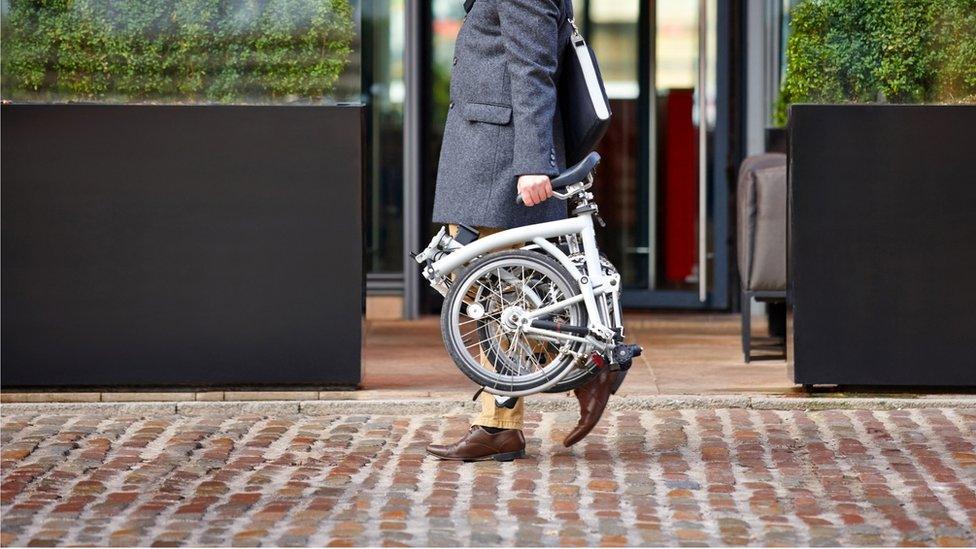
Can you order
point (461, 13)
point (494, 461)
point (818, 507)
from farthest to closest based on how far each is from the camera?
point (461, 13) → point (494, 461) → point (818, 507)

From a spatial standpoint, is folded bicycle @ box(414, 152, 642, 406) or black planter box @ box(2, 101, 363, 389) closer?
folded bicycle @ box(414, 152, 642, 406)

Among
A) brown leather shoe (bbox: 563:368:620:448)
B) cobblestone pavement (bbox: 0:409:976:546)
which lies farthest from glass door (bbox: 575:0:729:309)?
brown leather shoe (bbox: 563:368:620:448)

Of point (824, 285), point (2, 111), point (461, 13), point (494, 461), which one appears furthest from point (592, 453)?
point (461, 13)

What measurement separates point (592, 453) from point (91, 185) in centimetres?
248

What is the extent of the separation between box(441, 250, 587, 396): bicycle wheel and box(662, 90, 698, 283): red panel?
503 centimetres

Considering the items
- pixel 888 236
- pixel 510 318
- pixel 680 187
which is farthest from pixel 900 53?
pixel 680 187

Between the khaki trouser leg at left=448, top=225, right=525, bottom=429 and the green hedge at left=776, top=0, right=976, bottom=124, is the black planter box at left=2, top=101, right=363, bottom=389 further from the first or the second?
the green hedge at left=776, top=0, right=976, bottom=124

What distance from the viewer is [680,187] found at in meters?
10.4

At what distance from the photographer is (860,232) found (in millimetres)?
6855

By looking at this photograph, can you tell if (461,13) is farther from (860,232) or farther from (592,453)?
(592,453)

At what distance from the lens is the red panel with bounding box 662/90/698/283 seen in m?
10.4

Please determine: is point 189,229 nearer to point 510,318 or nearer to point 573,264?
point 510,318

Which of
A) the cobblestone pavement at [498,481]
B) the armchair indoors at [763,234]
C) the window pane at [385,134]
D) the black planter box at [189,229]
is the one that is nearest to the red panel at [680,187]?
the window pane at [385,134]

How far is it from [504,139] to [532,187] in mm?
216
